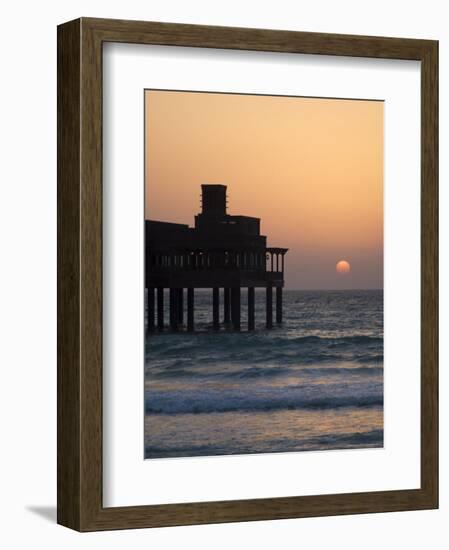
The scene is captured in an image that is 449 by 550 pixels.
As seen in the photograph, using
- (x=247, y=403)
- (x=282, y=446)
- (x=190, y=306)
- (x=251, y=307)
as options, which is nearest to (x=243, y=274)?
(x=251, y=307)

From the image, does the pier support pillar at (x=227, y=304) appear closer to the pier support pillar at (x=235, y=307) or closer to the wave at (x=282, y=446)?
the pier support pillar at (x=235, y=307)

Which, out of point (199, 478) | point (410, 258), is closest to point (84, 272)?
point (199, 478)

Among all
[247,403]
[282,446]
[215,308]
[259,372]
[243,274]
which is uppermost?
[243,274]

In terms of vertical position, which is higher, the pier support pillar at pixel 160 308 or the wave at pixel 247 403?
the pier support pillar at pixel 160 308

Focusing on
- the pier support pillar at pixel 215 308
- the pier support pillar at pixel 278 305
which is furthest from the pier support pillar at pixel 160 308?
the pier support pillar at pixel 278 305

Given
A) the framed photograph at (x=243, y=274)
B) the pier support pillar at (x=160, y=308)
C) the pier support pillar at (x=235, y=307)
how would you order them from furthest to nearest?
1. the pier support pillar at (x=235, y=307)
2. the pier support pillar at (x=160, y=308)
3. the framed photograph at (x=243, y=274)

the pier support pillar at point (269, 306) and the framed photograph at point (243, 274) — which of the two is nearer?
the framed photograph at point (243, 274)

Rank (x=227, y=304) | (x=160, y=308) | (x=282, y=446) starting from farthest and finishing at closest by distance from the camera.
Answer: (x=282, y=446), (x=227, y=304), (x=160, y=308)

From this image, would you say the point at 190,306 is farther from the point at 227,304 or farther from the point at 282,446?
the point at 282,446
